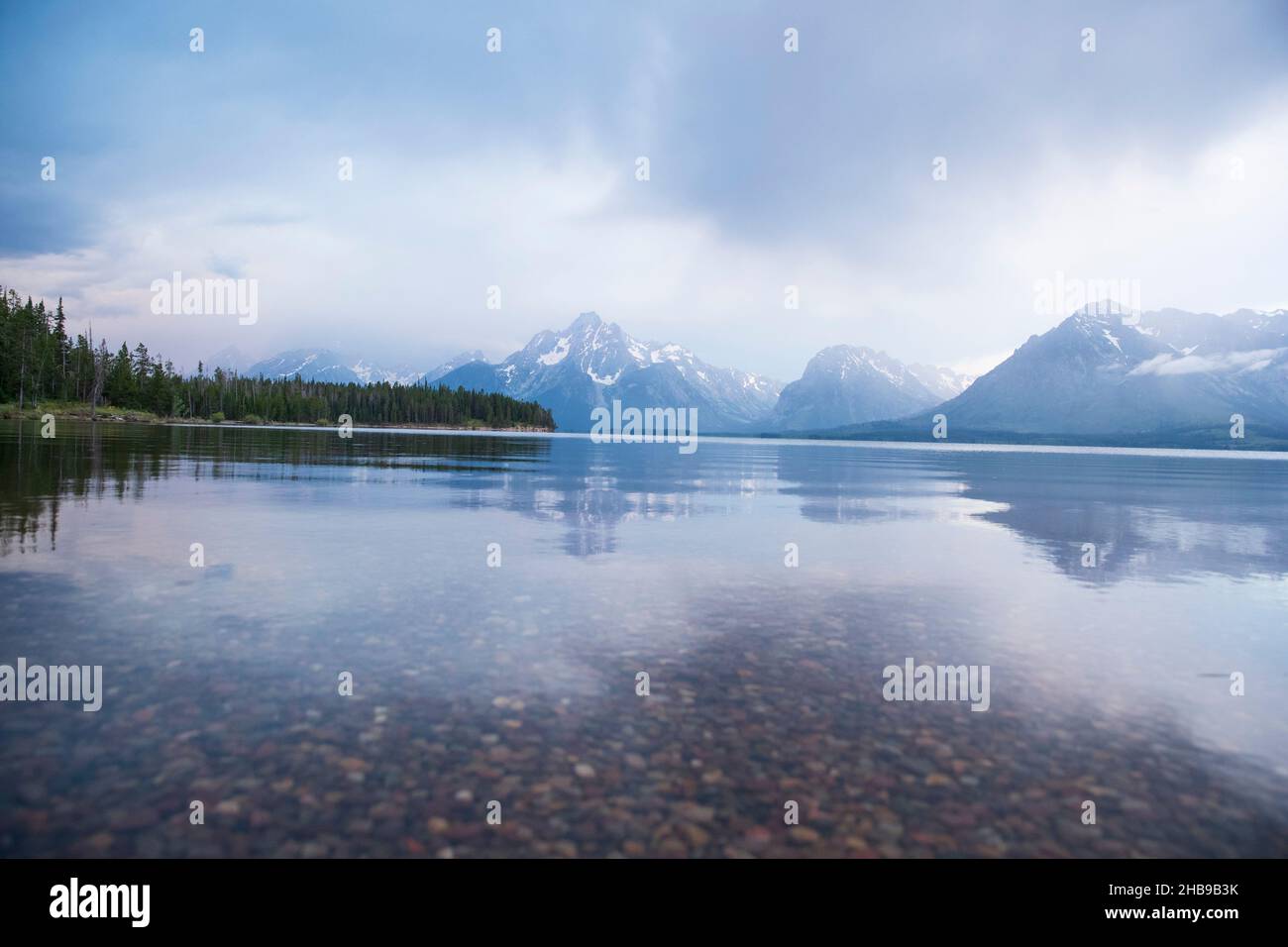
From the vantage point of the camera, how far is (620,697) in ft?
46.0

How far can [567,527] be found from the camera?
123ft

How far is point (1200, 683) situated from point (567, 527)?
2689 cm

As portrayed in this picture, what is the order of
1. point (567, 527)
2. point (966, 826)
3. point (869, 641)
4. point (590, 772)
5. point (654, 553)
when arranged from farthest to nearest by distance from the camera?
1. point (567, 527)
2. point (654, 553)
3. point (869, 641)
4. point (590, 772)
5. point (966, 826)

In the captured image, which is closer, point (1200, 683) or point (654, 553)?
point (1200, 683)

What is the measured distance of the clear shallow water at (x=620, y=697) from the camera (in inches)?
371

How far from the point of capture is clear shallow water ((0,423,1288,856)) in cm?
942

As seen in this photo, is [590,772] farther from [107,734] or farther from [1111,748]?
[1111,748]

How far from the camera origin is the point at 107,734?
455 inches
